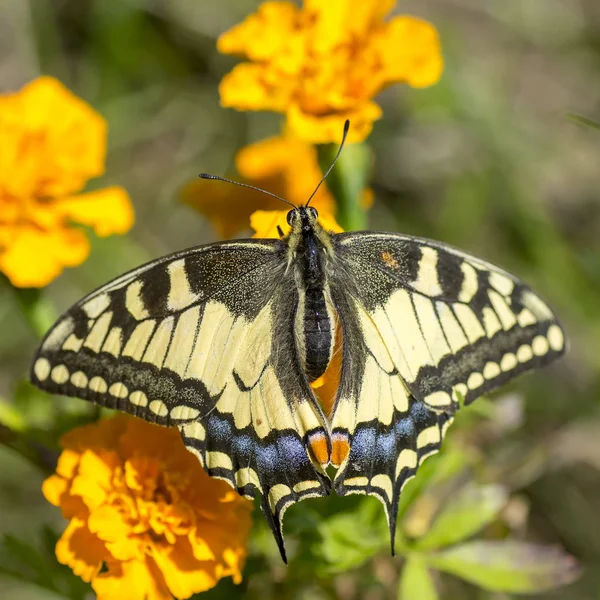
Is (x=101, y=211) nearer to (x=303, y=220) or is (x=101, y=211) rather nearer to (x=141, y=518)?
(x=303, y=220)

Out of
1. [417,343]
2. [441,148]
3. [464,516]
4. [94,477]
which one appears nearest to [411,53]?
[417,343]

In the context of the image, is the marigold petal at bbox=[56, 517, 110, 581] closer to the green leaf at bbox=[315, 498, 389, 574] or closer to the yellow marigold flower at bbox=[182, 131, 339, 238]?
the green leaf at bbox=[315, 498, 389, 574]

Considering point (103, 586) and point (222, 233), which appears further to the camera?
point (222, 233)

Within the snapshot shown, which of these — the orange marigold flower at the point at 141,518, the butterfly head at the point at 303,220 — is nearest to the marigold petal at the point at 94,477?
the orange marigold flower at the point at 141,518

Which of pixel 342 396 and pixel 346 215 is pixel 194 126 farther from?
pixel 342 396

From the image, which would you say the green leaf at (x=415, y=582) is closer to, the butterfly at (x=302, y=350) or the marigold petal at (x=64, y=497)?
the butterfly at (x=302, y=350)

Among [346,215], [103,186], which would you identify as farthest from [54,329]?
[103,186]
